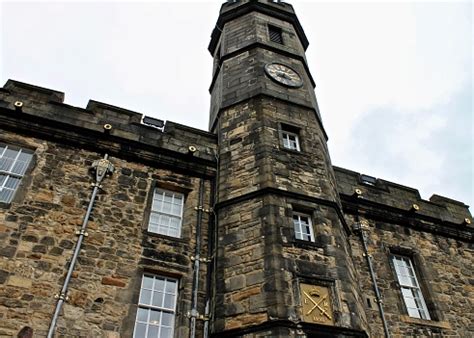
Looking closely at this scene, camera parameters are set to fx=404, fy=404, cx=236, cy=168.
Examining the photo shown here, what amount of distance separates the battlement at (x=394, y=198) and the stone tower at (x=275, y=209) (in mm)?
1196

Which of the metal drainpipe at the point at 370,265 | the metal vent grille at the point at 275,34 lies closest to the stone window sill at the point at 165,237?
the metal drainpipe at the point at 370,265

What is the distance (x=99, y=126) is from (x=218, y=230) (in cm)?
393

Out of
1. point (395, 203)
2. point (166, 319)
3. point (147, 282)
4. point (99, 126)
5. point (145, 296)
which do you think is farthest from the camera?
point (395, 203)

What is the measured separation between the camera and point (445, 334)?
921 cm

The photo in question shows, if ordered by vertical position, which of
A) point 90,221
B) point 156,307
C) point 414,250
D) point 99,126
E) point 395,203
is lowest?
point 156,307

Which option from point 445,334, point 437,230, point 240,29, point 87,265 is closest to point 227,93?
point 240,29

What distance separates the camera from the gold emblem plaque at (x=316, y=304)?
22.6 feet

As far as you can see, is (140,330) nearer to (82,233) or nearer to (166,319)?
(166,319)

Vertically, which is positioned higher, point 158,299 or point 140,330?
point 158,299

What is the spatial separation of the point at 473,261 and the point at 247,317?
26.0 ft

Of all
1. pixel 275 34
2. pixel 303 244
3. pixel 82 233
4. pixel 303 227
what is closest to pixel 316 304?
pixel 303 244

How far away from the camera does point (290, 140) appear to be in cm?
1045

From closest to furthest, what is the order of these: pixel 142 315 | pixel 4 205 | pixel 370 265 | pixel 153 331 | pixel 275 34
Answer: pixel 153 331 → pixel 142 315 → pixel 4 205 → pixel 370 265 → pixel 275 34

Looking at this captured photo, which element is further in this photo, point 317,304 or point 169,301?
point 169,301
